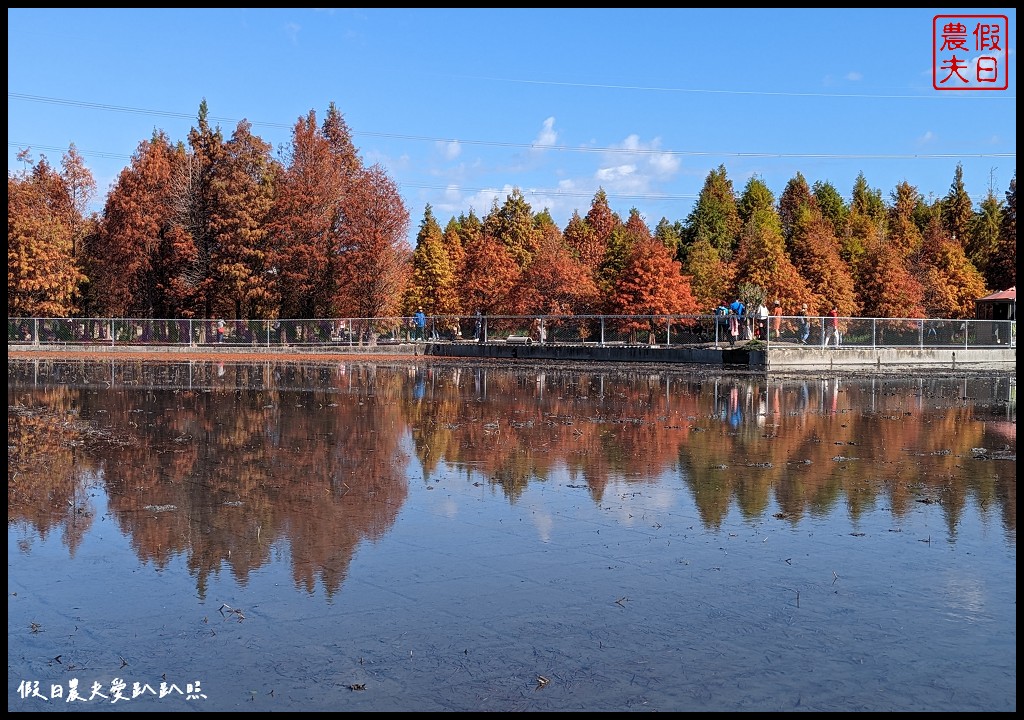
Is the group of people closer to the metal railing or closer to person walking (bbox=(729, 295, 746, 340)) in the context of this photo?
person walking (bbox=(729, 295, 746, 340))

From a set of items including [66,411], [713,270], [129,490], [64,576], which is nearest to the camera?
[64,576]

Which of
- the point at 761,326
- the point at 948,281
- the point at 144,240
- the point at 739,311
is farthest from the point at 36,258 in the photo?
the point at 948,281

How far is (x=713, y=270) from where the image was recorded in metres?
66.8

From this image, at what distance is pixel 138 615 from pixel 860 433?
12277mm

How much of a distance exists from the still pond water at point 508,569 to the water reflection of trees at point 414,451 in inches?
2.5

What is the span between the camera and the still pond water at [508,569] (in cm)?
523

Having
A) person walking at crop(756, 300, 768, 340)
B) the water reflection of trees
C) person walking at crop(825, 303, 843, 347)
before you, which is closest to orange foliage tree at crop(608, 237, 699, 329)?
person walking at crop(756, 300, 768, 340)

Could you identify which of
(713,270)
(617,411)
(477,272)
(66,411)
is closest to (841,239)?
(713,270)

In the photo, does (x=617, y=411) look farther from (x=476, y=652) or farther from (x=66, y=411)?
(x=476, y=652)

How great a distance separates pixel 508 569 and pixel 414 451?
6261 mm

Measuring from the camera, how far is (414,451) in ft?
44.5

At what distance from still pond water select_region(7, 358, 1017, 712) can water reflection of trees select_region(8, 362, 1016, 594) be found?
63 millimetres

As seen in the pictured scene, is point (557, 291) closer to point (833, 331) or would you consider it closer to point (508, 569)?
point (833, 331)

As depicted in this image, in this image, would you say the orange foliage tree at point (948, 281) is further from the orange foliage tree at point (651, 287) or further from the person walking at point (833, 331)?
the person walking at point (833, 331)
